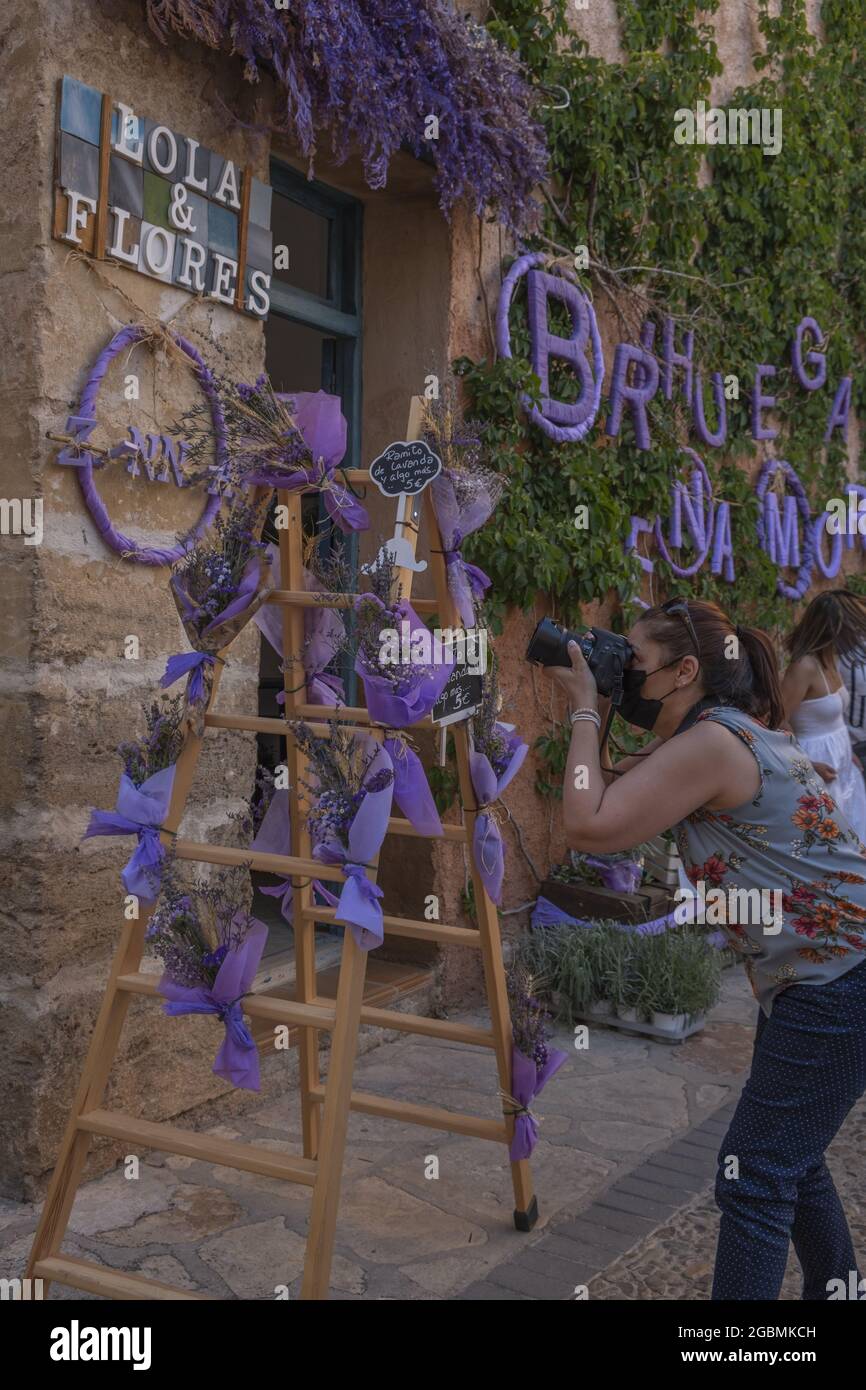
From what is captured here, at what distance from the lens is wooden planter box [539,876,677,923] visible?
517 centimetres

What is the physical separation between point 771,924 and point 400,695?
80 centimetres

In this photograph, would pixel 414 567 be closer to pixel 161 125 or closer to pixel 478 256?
pixel 161 125

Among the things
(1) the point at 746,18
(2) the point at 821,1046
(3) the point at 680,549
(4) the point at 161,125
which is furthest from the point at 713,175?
(2) the point at 821,1046

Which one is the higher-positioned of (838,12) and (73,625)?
(838,12)

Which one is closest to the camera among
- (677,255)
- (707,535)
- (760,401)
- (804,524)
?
(677,255)

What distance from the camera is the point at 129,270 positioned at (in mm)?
3326

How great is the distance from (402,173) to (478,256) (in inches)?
18.8

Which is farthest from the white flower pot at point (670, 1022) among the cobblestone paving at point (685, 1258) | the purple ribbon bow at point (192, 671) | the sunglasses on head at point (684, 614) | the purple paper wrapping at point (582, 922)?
the purple ribbon bow at point (192, 671)

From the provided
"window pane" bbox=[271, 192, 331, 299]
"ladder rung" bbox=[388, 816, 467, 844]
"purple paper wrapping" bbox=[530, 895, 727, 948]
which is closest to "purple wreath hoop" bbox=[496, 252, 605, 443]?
"window pane" bbox=[271, 192, 331, 299]

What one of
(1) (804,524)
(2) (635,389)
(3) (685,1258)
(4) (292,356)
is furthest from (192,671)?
(1) (804,524)

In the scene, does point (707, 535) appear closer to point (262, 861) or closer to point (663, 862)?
point (663, 862)

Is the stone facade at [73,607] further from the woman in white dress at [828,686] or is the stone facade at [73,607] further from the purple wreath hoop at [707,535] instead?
the purple wreath hoop at [707,535]

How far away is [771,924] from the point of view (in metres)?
2.19

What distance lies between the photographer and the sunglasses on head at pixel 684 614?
239 cm
